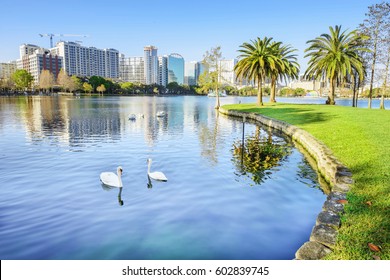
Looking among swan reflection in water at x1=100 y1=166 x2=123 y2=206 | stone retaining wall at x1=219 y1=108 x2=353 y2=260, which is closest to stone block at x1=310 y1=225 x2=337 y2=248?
stone retaining wall at x1=219 y1=108 x2=353 y2=260

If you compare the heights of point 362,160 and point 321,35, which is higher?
point 321,35

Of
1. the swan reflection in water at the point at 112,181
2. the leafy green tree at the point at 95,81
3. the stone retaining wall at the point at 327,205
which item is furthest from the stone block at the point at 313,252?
the leafy green tree at the point at 95,81

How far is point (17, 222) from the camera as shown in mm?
7723

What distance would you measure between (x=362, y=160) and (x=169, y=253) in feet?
27.9

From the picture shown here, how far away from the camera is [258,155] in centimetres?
1594

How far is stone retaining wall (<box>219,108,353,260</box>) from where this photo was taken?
5355 mm

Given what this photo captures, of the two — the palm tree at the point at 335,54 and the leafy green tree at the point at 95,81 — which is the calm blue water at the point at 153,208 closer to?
the palm tree at the point at 335,54

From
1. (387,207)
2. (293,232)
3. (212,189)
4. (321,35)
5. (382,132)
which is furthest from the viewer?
(321,35)

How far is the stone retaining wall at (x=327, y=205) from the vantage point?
17.6 ft

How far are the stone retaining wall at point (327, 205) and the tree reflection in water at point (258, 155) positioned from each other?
1.85 m

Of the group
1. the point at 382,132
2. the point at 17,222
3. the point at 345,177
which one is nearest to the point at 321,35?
the point at 382,132

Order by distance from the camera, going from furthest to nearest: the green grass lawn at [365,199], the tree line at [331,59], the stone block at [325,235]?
the tree line at [331,59], the stone block at [325,235], the green grass lawn at [365,199]

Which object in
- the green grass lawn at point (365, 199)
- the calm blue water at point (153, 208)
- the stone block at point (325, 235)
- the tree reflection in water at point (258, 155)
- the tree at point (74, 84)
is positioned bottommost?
the calm blue water at point (153, 208)
